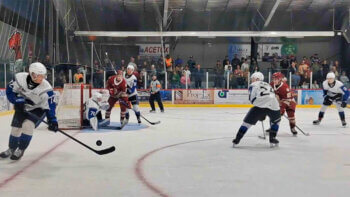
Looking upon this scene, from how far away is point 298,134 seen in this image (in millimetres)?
6473

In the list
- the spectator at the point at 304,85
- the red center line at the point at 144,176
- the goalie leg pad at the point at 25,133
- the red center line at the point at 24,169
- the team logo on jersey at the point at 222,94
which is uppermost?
the spectator at the point at 304,85

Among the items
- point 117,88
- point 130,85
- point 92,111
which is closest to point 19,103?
point 92,111

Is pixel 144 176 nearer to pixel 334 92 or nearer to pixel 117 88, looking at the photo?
pixel 117 88

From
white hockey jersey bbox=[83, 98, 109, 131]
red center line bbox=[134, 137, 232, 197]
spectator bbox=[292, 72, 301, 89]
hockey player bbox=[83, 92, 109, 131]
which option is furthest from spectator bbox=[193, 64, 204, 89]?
red center line bbox=[134, 137, 232, 197]

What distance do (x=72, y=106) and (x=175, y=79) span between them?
6.22 m

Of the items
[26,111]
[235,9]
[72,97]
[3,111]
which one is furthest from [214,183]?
[235,9]

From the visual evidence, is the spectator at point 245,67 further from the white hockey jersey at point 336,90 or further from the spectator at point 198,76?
the white hockey jersey at point 336,90

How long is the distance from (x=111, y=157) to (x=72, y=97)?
10.9 feet

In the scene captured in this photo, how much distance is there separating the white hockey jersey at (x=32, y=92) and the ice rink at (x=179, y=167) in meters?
0.59

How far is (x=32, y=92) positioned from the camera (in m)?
3.93

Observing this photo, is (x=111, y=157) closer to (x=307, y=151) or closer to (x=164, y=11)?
(x=307, y=151)

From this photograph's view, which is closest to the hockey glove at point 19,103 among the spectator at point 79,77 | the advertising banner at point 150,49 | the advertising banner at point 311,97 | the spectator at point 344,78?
the spectator at point 79,77

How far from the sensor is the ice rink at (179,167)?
3.00 metres

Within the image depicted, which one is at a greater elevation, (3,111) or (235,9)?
(235,9)
